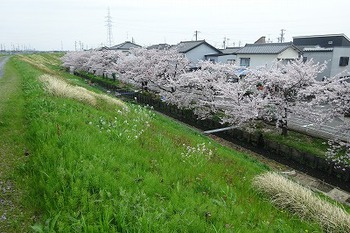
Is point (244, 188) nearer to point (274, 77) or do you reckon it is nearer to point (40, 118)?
point (40, 118)

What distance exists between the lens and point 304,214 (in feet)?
20.1

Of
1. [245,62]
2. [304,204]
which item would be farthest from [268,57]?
[304,204]

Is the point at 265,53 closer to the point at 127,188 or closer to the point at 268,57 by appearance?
the point at 268,57

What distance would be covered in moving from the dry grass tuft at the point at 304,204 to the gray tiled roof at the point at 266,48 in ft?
108

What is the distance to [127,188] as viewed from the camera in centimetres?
511

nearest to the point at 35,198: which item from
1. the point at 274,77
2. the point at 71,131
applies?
the point at 71,131

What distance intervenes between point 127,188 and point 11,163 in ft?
10.6

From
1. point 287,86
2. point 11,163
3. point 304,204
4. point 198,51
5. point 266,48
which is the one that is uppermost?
point 266,48

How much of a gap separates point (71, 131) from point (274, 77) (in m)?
14.9

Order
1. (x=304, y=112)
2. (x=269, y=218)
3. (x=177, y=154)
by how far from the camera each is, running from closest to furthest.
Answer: (x=269, y=218) < (x=177, y=154) < (x=304, y=112)

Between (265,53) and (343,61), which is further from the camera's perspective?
(265,53)

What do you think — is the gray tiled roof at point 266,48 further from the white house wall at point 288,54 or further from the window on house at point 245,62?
the window on house at point 245,62

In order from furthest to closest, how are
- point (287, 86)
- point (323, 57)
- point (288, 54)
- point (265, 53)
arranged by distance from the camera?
point (288, 54)
point (265, 53)
point (323, 57)
point (287, 86)

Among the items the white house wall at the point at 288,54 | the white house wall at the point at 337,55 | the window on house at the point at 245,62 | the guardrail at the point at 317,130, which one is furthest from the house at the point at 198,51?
the guardrail at the point at 317,130
